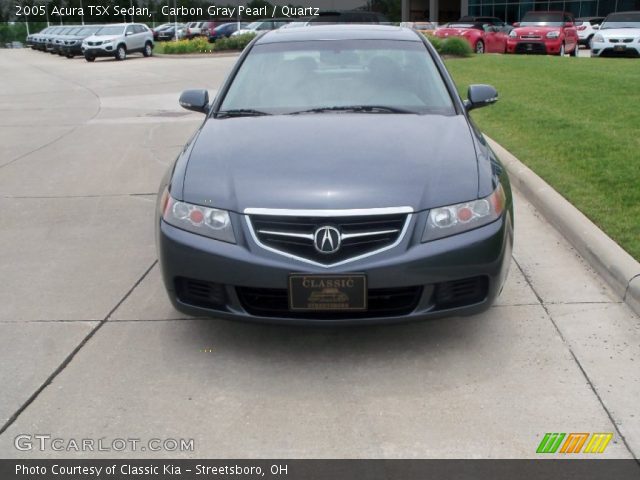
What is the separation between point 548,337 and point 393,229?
1.17 m

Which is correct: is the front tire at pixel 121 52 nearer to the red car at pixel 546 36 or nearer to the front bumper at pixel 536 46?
the red car at pixel 546 36

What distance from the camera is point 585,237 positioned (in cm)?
524

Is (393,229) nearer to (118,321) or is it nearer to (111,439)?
(111,439)

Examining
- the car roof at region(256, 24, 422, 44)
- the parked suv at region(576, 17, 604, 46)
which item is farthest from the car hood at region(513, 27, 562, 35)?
the car roof at region(256, 24, 422, 44)

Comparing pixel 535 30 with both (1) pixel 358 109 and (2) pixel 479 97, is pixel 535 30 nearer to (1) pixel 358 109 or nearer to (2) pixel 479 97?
(2) pixel 479 97

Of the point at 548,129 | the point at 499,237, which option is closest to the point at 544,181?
the point at 548,129

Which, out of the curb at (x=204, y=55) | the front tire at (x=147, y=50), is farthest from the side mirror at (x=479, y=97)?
the front tire at (x=147, y=50)

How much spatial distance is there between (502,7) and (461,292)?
4819 centimetres

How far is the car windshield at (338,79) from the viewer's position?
4.91 metres

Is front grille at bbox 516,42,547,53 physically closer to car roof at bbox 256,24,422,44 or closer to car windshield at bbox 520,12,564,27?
car windshield at bbox 520,12,564,27

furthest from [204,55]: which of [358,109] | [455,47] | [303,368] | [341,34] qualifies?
[303,368]

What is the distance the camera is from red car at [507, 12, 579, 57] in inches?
943

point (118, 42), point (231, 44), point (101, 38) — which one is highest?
point (101, 38)

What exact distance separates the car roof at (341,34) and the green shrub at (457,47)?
19.1 m
